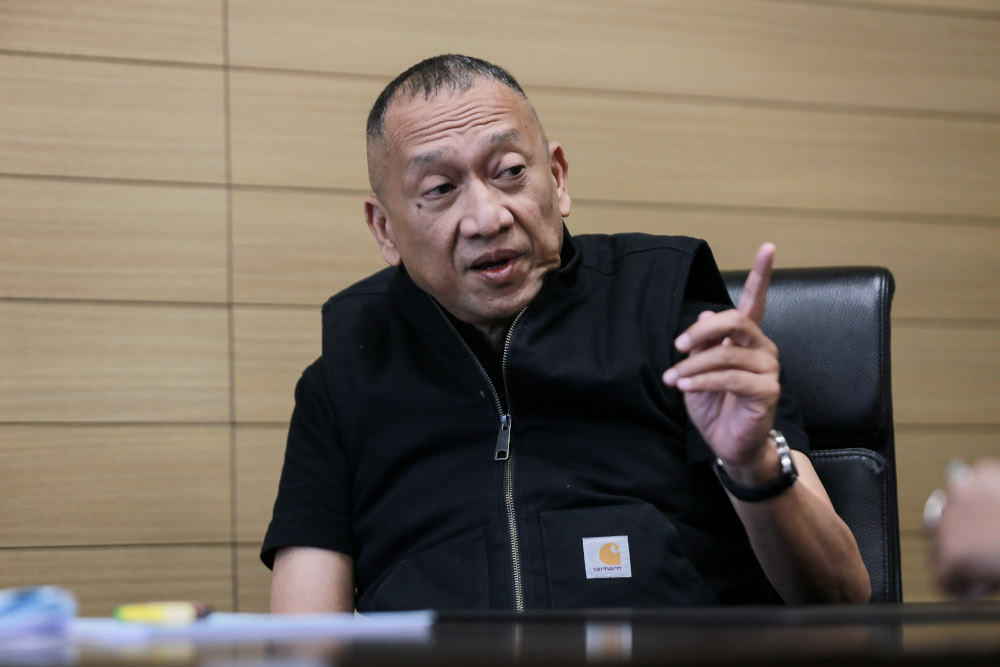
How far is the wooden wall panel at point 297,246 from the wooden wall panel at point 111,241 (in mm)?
57

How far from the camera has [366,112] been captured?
8.81ft

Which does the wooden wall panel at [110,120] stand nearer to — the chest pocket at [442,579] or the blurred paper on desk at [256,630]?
the chest pocket at [442,579]

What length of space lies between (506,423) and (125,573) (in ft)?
4.58

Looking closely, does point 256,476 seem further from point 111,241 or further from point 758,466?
point 758,466

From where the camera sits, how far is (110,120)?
2.53 m

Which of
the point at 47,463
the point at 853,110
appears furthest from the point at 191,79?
the point at 853,110

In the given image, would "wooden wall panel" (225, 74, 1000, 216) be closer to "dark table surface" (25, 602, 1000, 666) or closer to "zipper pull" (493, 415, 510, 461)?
"zipper pull" (493, 415, 510, 461)

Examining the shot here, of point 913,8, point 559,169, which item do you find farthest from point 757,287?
point 913,8

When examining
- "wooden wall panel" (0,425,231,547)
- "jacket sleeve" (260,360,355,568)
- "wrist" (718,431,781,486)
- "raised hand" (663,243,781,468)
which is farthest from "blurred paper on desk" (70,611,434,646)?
"wooden wall panel" (0,425,231,547)

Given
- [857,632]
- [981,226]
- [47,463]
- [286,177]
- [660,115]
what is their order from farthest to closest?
[981,226]
[660,115]
[286,177]
[47,463]
[857,632]

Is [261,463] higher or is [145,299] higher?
[145,299]

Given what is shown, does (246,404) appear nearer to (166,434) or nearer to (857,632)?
(166,434)

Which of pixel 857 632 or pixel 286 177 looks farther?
pixel 286 177

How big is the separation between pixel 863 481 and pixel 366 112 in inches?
64.9
